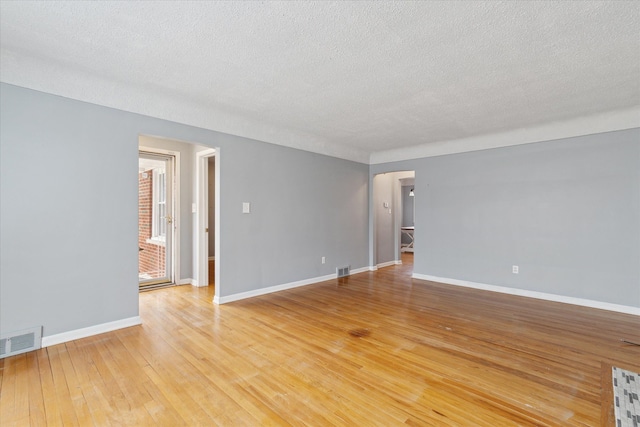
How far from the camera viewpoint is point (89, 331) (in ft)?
9.62

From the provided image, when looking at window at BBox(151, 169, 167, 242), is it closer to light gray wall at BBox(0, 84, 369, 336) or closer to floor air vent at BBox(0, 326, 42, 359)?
light gray wall at BBox(0, 84, 369, 336)

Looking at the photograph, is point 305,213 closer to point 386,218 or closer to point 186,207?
point 186,207

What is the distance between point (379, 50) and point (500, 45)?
36.7 inches

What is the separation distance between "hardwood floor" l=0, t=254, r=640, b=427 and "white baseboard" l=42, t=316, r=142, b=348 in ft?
0.29

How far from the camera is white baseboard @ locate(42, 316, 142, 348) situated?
273cm

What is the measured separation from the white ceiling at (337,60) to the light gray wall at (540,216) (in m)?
0.50

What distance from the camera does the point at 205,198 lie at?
4.91 metres

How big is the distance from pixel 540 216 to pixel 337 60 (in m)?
3.95

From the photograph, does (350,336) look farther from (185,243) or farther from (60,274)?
(185,243)

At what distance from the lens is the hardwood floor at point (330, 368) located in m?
1.82

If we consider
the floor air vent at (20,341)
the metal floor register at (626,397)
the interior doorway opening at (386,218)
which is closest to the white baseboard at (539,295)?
the interior doorway opening at (386,218)

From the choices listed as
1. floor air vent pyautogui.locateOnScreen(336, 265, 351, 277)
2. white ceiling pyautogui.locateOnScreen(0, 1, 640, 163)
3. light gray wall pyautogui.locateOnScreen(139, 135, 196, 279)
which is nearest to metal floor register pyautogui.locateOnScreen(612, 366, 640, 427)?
white ceiling pyautogui.locateOnScreen(0, 1, 640, 163)

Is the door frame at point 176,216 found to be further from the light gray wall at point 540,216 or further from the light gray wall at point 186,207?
the light gray wall at point 540,216

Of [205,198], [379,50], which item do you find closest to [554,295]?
[379,50]
